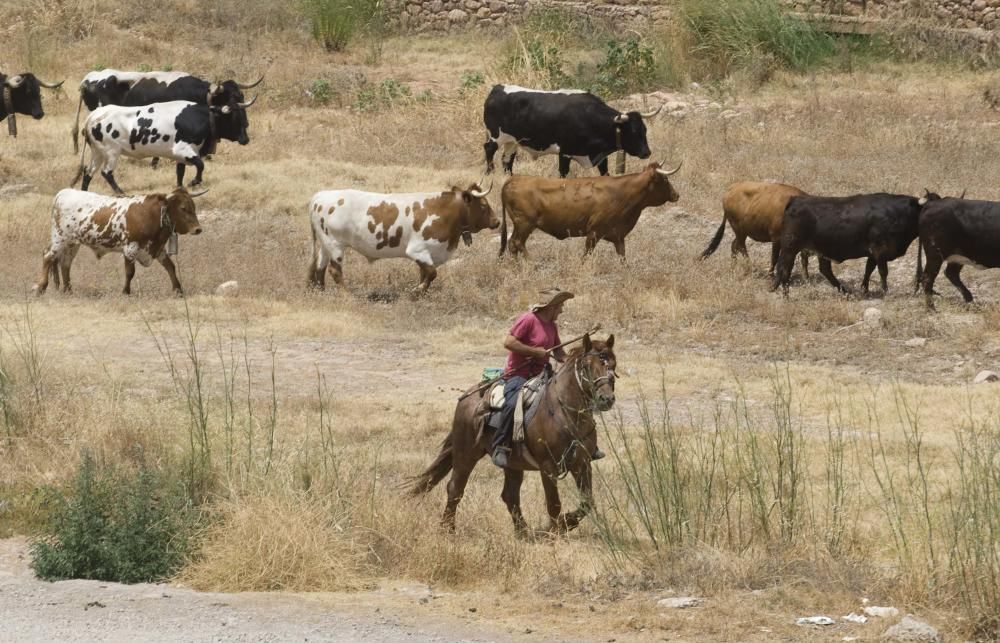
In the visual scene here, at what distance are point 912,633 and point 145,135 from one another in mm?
18147

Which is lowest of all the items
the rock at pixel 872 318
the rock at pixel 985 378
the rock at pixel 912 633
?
the rock at pixel 985 378

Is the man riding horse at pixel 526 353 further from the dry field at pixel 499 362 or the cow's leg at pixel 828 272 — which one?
the cow's leg at pixel 828 272

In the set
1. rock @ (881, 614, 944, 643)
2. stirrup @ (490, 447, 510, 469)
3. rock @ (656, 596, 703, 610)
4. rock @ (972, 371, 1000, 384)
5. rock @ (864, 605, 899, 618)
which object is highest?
stirrup @ (490, 447, 510, 469)

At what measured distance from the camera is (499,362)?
50.0ft

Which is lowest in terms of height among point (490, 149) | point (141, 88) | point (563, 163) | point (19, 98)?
point (563, 163)

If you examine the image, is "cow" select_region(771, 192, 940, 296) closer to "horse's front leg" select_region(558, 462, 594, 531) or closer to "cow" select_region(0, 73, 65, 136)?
"horse's front leg" select_region(558, 462, 594, 531)

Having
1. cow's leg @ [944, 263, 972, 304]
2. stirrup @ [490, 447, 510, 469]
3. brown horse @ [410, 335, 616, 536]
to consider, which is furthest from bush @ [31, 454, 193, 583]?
cow's leg @ [944, 263, 972, 304]

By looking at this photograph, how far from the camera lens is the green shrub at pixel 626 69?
27672mm

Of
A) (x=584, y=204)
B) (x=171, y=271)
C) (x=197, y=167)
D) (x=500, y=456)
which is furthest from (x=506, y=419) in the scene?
(x=197, y=167)

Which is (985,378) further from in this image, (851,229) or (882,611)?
(882,611)

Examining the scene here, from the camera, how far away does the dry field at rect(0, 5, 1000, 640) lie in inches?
342

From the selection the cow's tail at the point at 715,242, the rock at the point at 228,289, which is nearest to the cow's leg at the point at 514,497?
the rock at the point at 228,289

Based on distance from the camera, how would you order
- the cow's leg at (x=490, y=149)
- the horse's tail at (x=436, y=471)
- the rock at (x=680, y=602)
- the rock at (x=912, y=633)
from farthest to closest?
the cow's leg at (x=490, y=149), the horse's tail at (x=436, y=471), the rock at (x=680, y=602), the rock at (x=912, y=633)

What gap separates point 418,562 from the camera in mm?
9000
